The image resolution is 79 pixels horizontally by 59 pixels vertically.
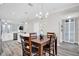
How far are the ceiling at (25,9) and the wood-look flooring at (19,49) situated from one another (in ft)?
1.63

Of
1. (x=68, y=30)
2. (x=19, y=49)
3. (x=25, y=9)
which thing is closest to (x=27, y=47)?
(x=19, y=49)

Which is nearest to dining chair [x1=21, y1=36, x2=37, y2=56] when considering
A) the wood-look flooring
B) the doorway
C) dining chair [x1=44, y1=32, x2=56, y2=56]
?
the wood-look flooring

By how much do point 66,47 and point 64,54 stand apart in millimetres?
149

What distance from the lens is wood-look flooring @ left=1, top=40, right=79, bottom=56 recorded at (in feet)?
6.21

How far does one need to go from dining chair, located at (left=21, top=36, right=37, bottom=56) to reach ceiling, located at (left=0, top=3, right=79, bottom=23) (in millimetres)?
465

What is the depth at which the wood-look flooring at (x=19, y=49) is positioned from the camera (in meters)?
1.89

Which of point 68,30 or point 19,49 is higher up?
point 68,30

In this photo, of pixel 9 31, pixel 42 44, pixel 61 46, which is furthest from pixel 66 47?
pixel 9 31

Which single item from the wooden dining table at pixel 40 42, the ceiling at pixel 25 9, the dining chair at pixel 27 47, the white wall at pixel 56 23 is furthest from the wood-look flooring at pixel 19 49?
the ceiling at pixel 25 9

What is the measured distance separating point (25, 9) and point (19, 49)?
2.70ft

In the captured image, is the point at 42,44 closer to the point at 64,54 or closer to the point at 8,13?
the point at 64,54

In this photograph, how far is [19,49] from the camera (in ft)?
6.27

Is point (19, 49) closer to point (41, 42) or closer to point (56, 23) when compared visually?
point (41, 42)

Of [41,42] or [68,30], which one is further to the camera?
[68,30]
